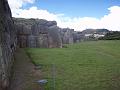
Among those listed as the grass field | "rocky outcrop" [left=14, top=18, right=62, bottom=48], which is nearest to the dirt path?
the grass field

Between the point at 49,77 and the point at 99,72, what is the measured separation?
10.7 ft

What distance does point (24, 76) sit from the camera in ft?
46.5

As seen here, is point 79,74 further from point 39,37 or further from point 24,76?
point 39,37

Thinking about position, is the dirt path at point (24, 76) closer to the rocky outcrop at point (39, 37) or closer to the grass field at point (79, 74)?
the grass field at point (79, 74)

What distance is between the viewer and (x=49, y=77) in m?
13.9

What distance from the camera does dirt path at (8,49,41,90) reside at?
1243 centimetres

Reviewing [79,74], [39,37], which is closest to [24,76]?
[79,74]

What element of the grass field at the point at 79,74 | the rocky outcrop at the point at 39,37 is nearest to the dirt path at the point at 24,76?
the grass field at the point at 79,74

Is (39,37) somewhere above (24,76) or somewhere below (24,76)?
above

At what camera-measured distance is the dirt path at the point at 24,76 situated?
12430 millimetres

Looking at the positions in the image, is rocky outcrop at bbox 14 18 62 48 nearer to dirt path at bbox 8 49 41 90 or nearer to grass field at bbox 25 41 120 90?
grass field at bbox 25 41 120 90

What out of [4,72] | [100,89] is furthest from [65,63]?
[4,72]

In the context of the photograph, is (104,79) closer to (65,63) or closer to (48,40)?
(65,63)

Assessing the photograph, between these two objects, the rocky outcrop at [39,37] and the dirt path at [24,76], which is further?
the rocky outcrop at [39,37]
